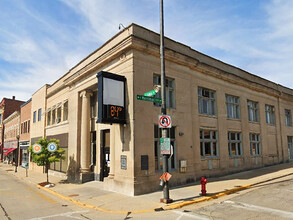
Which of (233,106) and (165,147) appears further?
(233,106)

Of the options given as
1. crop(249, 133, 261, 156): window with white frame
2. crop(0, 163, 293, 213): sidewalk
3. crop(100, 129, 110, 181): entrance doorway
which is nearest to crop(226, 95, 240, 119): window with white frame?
crop(249, 133, 261, 156): window with white frame

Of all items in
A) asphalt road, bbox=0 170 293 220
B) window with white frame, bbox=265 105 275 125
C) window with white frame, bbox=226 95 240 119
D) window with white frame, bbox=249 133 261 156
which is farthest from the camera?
window with white frame, bbox=265 105 275 125

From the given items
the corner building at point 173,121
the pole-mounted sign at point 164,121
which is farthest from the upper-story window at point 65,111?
the pole-mounted sign at point 164,121

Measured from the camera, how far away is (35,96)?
3130cm

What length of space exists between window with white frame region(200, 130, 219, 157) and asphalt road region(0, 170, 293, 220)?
197 inches

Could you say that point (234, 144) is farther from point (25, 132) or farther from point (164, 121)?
point (25, 132)

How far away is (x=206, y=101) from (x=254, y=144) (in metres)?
7.64

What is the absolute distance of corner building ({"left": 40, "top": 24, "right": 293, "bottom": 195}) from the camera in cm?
1274

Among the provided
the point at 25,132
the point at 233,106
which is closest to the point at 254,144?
the point at 233,106

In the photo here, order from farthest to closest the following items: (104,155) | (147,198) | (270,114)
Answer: (270,114) → (104,155) → (147,198)

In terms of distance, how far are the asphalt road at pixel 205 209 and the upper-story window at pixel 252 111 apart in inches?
428

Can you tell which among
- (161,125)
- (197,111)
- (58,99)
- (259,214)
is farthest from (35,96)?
(259,214)

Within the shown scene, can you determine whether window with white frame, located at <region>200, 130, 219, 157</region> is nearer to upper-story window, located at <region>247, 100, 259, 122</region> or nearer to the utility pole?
upper-story window, located at <region>247, 100, 259, 122</region>

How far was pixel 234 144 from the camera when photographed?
63.3 feet
